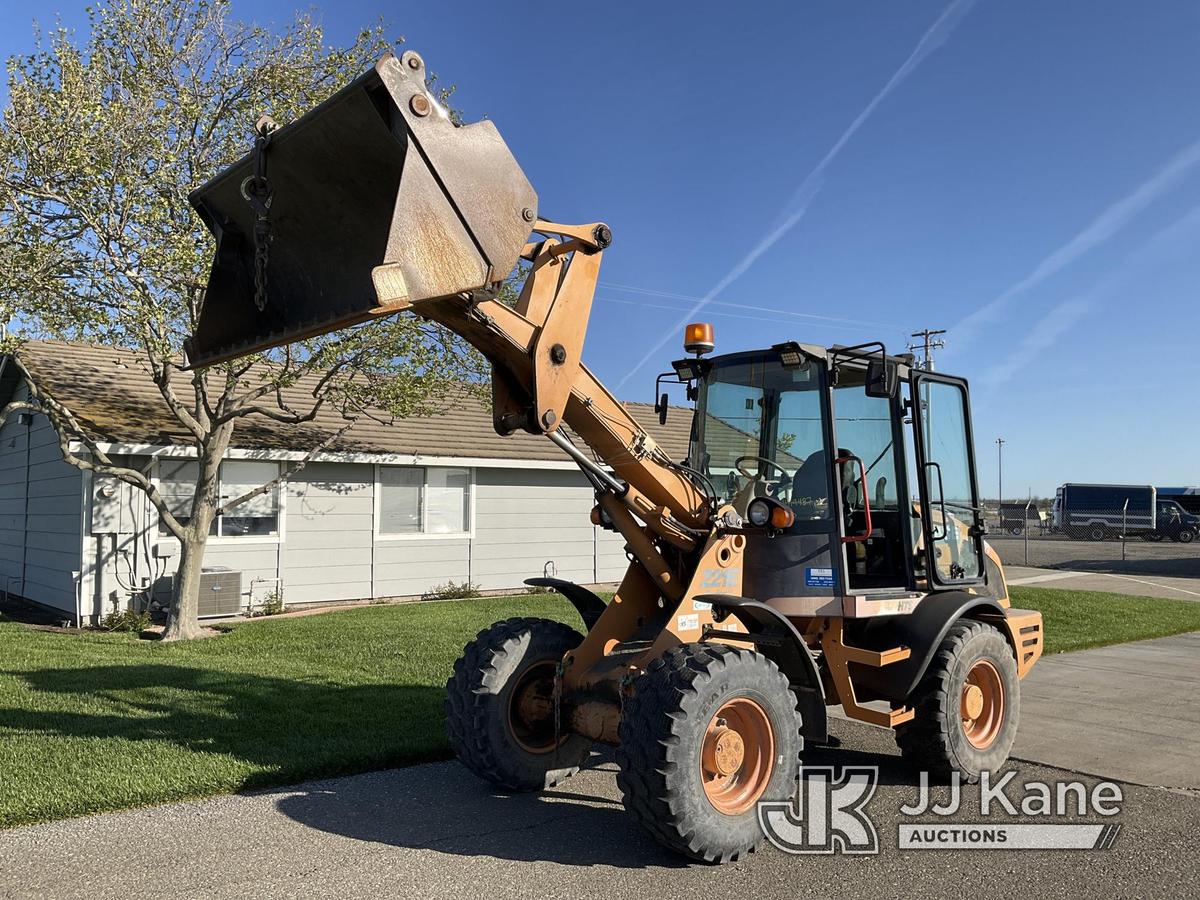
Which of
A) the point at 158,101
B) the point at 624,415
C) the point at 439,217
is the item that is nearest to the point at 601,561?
the point at 158,101

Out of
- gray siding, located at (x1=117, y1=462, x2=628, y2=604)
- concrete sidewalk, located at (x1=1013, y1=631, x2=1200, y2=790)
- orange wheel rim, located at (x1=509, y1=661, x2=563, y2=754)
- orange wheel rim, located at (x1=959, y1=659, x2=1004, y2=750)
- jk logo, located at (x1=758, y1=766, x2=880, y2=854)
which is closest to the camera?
jk logo, located at (x1=758, y1=766, x2=880, y2=854)

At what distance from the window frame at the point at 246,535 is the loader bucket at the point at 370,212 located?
9.57 metres

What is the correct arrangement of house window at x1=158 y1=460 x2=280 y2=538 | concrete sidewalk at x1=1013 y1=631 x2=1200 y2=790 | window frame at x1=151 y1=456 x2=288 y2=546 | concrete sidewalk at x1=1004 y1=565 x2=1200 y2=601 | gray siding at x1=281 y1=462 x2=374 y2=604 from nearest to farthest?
1. concrete sidewalk at x1=1013 y1=631 x2=1200 y2=790
2. window frame at x1=151 y1=456 x2=288 y2=546
3. house window at x1=158 y1=460 x2=280 y2=538
4. gray siding at x1=281 y1=462 x2=374 y2=604
5. concrete sidewalk at x1=1004 y1=565 x2=1200 y2=601

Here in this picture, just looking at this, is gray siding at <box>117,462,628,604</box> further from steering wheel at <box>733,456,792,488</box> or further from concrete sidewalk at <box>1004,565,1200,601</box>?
steering wheel at <box>733,456,792,488</box>

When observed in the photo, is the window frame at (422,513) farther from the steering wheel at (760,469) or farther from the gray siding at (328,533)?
the steering wheel at (760,469)

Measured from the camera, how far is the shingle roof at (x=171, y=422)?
44.9ft

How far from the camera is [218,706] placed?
7.69m

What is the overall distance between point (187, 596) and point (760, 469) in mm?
8621

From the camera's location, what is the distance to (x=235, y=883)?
14.2ft

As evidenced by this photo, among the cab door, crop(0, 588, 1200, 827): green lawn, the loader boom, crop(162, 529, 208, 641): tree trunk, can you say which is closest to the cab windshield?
the cab door

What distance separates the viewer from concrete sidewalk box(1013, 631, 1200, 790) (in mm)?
6626

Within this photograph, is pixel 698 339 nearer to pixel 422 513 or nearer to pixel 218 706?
pixel 218 706

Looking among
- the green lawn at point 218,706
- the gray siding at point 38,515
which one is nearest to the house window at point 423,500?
the green lawn at point 218,706

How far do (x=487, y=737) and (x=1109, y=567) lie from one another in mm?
26954
